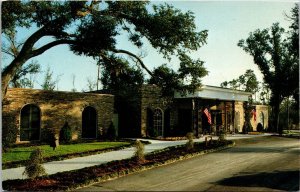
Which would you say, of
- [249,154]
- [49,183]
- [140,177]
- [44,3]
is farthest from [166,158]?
[44,3]

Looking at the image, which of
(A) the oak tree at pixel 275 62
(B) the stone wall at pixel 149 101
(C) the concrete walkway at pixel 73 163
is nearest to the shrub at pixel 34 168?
(C) the concrete walkway at pixel 73 163

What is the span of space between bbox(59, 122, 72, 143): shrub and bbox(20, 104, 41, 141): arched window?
146 centimetres

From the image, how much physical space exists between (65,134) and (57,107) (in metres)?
1.87

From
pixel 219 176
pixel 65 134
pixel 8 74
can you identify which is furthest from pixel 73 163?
pixel 65 134

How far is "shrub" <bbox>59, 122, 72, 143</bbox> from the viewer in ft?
70.3

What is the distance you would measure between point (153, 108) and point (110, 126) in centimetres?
404

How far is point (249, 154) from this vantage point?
52.7ft

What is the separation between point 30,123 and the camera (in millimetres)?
20578

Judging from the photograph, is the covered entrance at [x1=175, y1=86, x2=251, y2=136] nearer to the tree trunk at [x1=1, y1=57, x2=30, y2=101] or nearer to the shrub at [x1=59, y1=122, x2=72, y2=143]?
the shrub at [x1=59, y1=122, x2=72, y2=143]

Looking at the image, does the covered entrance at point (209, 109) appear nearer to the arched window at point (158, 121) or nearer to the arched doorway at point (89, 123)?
the arched window at point (158, 121)

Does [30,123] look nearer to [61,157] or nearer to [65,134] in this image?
[65,134]

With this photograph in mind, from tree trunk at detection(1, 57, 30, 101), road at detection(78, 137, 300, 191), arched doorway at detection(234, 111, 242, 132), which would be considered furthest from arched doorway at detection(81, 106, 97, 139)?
arched doorway at detection(234, 111, 242, 132)

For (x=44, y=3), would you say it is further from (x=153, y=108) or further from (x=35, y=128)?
(x=153, y=108)

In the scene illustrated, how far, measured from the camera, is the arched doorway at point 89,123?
23.5 meters
